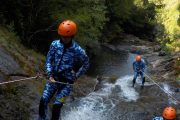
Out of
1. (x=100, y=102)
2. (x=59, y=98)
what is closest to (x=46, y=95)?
(x=59, y=98)

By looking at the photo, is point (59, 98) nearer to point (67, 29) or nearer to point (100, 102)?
point (67, 29)

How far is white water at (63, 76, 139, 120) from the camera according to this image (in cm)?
1619

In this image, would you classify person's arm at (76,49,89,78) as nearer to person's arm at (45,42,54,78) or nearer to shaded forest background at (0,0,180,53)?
person's arm at (45,42,54,78)

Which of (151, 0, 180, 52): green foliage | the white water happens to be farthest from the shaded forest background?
the white water

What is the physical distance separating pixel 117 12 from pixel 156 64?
78.8 ft

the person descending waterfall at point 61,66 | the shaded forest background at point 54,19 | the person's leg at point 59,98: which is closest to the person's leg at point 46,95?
the person descending waterfall at point 61,66

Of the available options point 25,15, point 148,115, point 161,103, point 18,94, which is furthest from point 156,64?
point 18,94

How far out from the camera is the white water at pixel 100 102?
1619cm

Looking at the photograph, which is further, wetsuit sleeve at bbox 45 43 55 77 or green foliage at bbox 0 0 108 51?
green foliage at bbox 0 0 108 51

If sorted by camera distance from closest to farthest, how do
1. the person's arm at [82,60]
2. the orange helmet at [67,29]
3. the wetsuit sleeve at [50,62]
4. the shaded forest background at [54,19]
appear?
the orange helmet at [67,29], the wetsuit sleeve at [50,62], the person's arm at [82,60], the shaded forest background at [54,19]

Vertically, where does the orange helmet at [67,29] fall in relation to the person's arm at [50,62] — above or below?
above

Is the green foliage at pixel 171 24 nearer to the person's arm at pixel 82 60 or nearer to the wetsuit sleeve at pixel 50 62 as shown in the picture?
the person's arm at pixel 82 60

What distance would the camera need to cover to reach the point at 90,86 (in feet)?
71.4

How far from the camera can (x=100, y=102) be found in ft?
61.4
